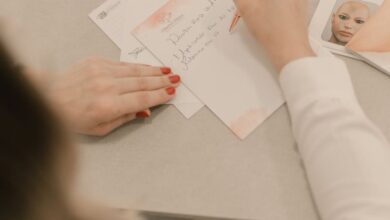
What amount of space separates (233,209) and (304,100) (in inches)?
7.1

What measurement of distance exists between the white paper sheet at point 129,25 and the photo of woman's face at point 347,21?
9.8 inches

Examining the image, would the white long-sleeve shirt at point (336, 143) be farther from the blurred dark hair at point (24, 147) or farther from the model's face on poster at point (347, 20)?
the blurred dark hair at point (24, 147)

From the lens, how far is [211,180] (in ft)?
2.32

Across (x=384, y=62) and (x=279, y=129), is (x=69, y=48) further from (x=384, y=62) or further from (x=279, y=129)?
(x=384, y=62)

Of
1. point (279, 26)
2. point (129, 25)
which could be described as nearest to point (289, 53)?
point (279, 26)

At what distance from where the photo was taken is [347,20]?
2.60ft

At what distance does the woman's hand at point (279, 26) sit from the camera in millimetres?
732

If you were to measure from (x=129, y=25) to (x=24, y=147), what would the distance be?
0.53m

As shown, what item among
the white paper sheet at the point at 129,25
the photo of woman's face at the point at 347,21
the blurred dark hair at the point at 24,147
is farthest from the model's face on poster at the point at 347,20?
the blurred dark hair at the point at 24,147

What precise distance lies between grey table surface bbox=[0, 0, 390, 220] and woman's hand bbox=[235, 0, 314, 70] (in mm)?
89

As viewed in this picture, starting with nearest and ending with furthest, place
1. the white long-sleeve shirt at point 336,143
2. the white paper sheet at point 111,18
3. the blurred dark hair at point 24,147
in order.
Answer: the blurred dark hair at point 24,147
the white long-sleeve shirt at point 336,143
the white paper sheet at point 111,18

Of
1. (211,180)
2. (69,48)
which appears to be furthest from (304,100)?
(69,48)

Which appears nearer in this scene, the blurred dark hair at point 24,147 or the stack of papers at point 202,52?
the blurred dark hair at point 24,147

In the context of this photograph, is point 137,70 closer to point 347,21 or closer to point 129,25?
point 129,25
